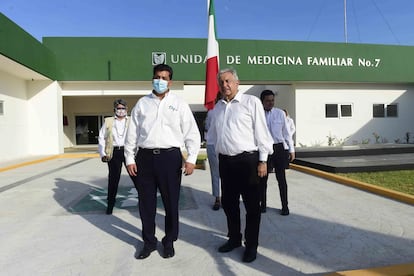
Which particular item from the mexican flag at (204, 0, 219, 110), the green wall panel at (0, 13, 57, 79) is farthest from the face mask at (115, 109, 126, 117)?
the green wall panel at (0, 13, 57, 79)

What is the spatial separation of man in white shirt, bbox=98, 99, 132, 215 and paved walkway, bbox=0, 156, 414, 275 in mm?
475

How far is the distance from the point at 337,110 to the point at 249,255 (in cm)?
1531

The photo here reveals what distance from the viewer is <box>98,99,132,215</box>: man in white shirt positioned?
4.45 meters

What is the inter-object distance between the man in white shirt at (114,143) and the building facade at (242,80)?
8.76 metres

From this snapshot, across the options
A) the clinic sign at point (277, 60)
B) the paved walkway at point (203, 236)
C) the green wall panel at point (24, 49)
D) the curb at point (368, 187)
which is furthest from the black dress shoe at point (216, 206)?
the clinic sign at point (277, 60)

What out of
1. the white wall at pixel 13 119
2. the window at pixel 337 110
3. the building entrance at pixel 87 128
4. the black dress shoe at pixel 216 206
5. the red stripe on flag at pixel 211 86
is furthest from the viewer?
the building entrance at pixel 87 128

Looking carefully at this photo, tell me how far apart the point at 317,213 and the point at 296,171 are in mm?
4211

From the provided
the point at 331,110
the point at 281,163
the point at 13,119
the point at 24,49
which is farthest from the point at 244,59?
the point at 281,163

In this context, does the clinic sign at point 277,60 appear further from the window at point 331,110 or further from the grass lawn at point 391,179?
the grass lawn at point 391,179

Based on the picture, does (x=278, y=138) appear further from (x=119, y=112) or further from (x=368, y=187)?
(x=368, y=187)

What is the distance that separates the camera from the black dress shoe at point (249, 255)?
2883 millimetres

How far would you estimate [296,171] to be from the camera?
336 inches

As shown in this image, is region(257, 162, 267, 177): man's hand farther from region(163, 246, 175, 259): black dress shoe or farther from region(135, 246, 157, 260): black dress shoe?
region(135, 246, 157, 260): black dress shoe

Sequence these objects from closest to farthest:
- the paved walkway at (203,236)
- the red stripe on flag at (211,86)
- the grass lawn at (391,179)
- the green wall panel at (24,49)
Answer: the paved walkway at (203,236) < the red stripe on flag at (211,86) < the grass lawn at (391,179) < the green wall panel at (24,49)
